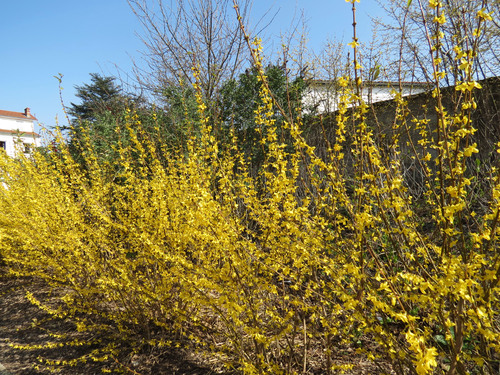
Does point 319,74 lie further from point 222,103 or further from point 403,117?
point 403,117

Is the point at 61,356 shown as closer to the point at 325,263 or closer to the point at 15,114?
the point at 325,263

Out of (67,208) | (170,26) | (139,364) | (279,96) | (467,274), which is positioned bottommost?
(139,364)

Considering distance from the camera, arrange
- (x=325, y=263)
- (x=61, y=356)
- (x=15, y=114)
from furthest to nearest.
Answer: (x=15, y=114), (x=61, y=356), (x=325, y=263)

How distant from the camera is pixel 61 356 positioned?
3.03 metres

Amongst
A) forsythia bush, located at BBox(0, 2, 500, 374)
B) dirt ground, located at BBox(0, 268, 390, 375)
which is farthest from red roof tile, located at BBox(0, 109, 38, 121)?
forsythia bush, located at BBox(0, 2, 500, 374)

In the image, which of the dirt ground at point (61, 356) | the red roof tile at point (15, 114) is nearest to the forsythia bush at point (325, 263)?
the dirt ground at point (61, 356)

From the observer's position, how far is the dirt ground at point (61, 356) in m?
2.57

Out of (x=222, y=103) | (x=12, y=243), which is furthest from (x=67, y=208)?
(x=222, y=103)

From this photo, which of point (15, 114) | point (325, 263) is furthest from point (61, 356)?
point (15, 114)

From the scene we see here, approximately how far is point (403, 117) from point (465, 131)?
17.3 inches

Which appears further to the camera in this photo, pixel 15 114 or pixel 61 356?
pixel 15 114

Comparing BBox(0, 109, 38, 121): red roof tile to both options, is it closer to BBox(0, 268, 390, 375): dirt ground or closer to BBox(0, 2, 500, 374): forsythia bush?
BBox(0, 268, 390, 375): dirt ground

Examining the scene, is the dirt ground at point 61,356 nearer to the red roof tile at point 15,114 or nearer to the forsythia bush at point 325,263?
the forsythia bush at point 325,263

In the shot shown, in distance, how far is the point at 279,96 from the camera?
6031 mm
